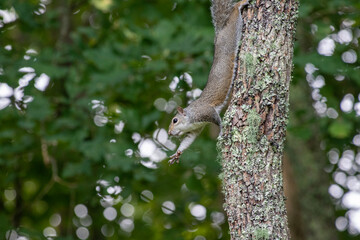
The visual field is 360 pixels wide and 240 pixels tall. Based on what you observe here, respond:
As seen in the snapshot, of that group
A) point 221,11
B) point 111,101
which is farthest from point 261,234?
point 111,101

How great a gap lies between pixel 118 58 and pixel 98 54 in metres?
0.17

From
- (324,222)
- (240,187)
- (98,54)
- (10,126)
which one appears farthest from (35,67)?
(324,222)

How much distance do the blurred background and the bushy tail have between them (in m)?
0.61

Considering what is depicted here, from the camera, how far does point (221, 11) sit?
2.97 metres

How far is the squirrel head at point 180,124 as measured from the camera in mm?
3183

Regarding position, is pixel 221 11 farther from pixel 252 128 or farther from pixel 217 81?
pixel 252 128

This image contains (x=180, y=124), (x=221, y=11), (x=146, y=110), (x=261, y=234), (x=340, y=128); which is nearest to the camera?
(x=261, y=234)

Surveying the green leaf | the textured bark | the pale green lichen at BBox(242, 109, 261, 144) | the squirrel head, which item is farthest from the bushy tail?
the green leaf

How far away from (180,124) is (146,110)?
963 mm

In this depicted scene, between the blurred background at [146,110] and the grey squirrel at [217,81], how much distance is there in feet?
1.50

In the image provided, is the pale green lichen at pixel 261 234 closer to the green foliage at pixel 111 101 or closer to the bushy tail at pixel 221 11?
the bushy tail at pixel 221 11

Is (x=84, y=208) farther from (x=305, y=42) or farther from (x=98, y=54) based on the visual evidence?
(x=305, y=42)

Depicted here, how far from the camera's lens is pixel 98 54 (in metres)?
3.85

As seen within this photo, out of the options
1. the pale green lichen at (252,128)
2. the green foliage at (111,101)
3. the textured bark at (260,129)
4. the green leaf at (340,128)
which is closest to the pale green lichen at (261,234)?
the textured bark at (260,129)
